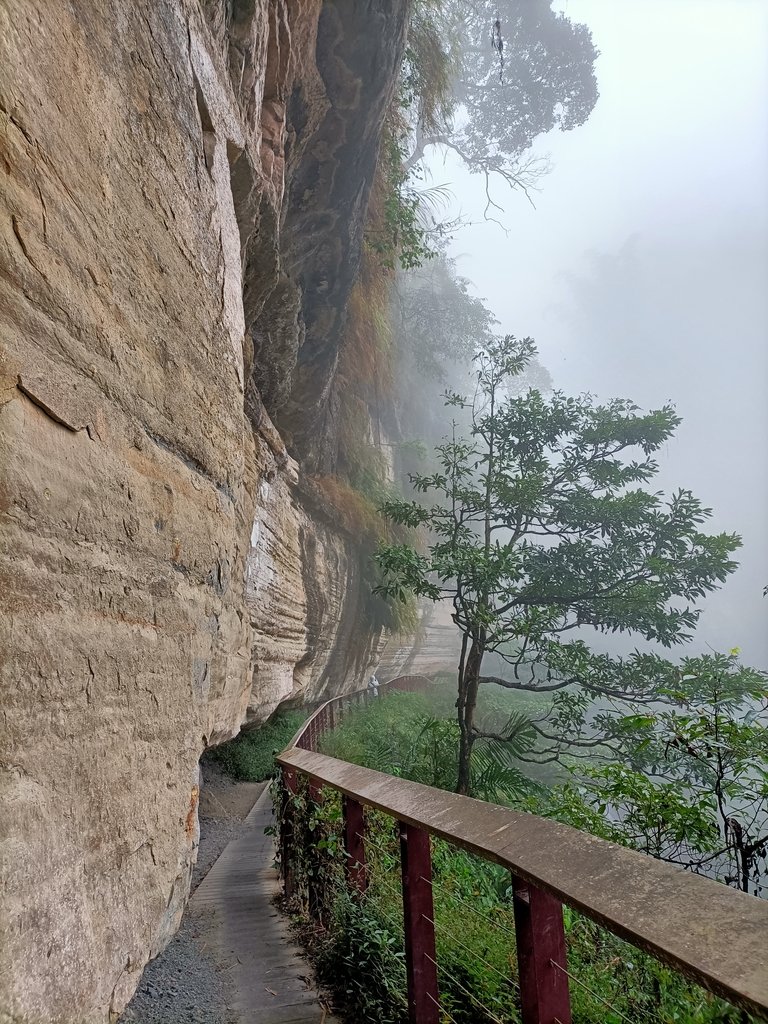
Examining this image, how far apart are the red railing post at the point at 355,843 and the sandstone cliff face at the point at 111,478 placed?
78 cm

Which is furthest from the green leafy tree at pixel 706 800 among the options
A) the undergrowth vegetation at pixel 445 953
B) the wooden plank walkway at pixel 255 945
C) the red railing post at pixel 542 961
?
the wooden plank walkway at pixel 255 945

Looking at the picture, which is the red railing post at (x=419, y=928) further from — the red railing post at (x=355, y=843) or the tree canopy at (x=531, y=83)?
the tree canopy at (x=531, y=83)

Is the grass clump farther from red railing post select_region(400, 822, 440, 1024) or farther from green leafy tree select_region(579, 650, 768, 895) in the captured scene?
red railing post select_region(400, 822, 440, 1024)

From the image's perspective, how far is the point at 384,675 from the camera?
61.3ft

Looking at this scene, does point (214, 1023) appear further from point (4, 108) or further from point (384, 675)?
point (384, 675)

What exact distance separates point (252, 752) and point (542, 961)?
9.26 metres

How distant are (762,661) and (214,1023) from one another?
73387 mm

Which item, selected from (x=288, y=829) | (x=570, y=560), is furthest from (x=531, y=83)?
(x=288, y=829)

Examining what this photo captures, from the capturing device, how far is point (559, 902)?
1.46 meters

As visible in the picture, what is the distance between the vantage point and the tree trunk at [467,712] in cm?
709

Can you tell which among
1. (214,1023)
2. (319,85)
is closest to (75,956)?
(214,1023)

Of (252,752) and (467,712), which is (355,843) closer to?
(467,712)

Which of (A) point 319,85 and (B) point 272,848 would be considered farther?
(A) point 319,85

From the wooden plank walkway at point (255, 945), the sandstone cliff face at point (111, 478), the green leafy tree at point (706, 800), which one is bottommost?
the wooden plank walkway at point (255, 945)
